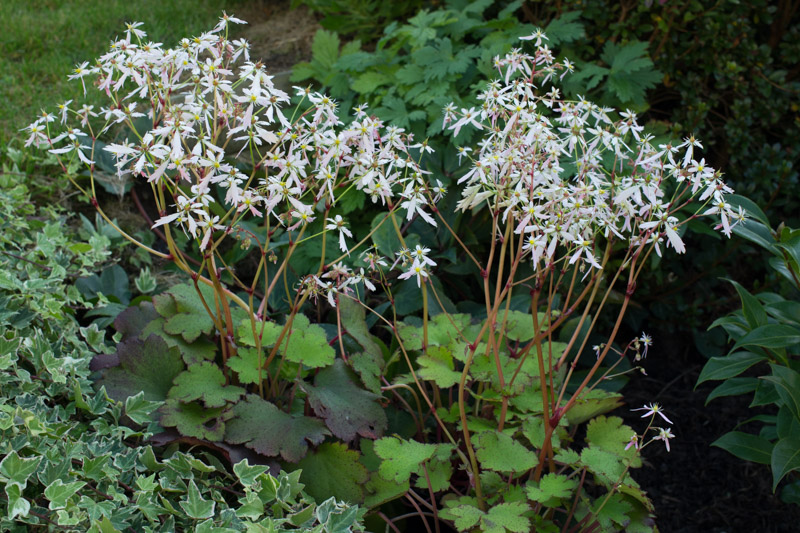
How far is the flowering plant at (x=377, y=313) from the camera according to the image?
1519mm

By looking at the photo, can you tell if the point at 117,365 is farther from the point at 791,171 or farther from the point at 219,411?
the point at 791,171

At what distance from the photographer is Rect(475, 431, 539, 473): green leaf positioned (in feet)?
5.41

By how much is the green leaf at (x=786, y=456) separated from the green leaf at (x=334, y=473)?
1127mm

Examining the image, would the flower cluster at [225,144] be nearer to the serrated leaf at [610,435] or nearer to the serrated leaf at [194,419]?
the serrated leaf at [194,419]

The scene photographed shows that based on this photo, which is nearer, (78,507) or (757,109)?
(78,507)

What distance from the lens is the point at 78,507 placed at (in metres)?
1.49

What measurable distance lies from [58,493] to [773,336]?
1861 millimetres

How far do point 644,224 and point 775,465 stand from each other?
940 millimetres

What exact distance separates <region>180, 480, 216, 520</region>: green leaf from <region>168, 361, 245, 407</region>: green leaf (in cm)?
28

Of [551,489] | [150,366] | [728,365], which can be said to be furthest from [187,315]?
[728,365]

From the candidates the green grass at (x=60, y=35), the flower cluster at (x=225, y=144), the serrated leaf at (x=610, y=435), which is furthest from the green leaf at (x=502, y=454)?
the green grass at (x=60, y=35)

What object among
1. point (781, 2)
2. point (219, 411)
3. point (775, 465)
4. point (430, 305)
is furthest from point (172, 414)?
point (781, 2)

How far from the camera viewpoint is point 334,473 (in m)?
1.80

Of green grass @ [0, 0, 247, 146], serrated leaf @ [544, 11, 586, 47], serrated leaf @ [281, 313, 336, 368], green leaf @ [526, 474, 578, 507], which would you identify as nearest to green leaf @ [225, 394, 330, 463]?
serrated leaf @ [281, 313, 336, 368]
